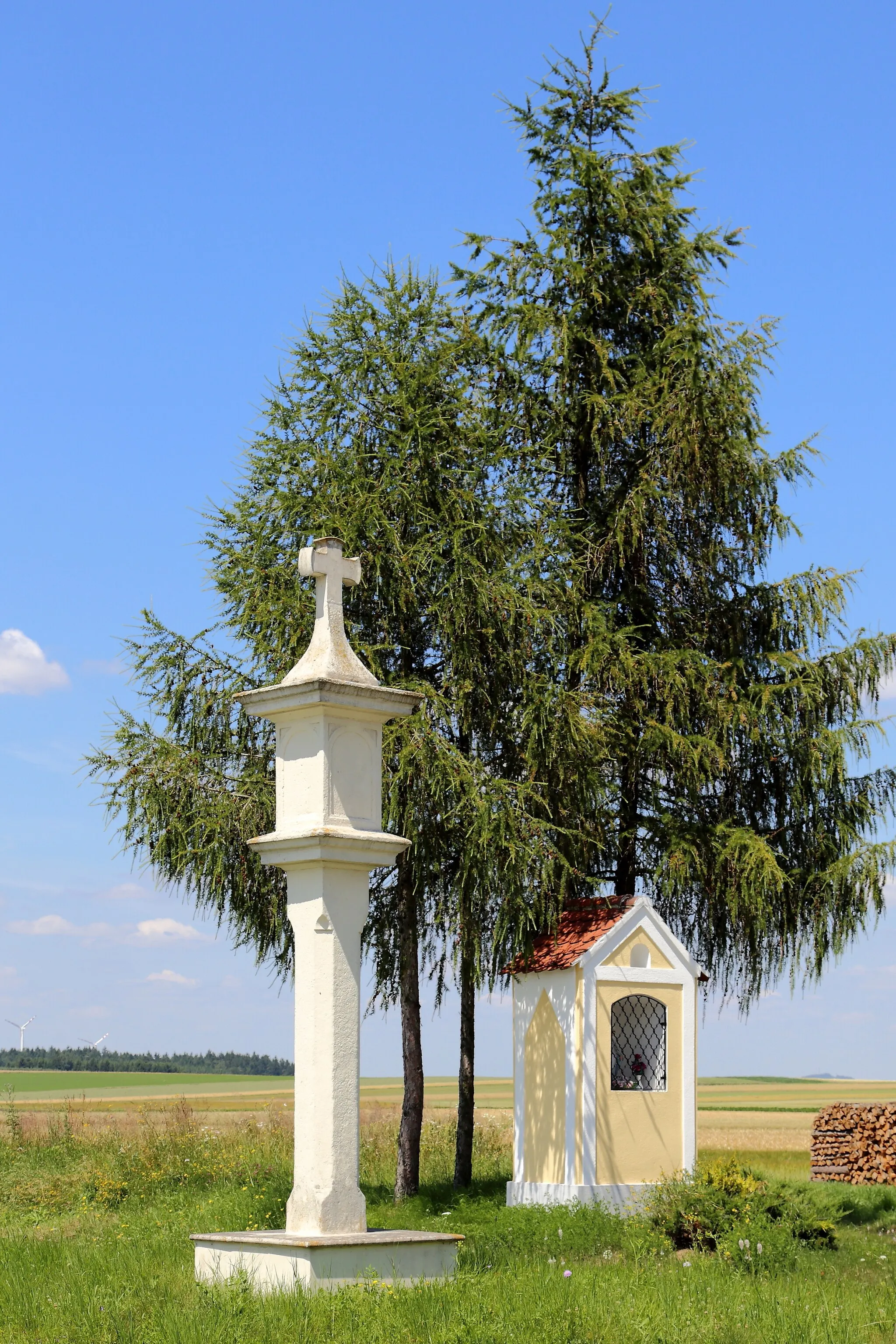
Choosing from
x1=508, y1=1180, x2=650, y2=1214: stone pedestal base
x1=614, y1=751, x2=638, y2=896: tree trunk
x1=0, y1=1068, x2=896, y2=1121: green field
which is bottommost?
x1=0, y1=1068, x2=896, y2=1121: green field

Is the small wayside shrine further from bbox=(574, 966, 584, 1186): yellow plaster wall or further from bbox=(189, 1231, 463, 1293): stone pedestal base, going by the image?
bbox=(189, 1231, 463, 1293): stone pedestal base

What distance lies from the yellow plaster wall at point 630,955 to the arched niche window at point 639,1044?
408mm

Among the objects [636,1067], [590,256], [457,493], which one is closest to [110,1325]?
[636,1067]

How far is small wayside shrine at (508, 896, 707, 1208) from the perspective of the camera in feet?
58.4

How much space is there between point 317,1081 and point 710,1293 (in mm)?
3407

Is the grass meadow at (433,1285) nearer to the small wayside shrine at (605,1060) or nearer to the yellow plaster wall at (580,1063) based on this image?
the small wayside shrine at (605,1060)

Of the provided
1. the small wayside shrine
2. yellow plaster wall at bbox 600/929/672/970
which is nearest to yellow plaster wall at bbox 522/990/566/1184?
the small wayside shrine

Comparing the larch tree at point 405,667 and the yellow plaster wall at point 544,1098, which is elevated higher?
the larch tree at point 405,667

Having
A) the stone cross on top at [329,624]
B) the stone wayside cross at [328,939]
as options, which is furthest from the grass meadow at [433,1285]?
the stone cross on top at [329,624]

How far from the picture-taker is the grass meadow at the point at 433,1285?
31.8 feet

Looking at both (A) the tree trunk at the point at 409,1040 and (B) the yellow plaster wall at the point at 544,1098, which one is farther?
(A) the tree trunk at the point at 409,1040

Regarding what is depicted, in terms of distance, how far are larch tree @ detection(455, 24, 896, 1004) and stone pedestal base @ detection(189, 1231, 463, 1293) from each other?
9.02 meters

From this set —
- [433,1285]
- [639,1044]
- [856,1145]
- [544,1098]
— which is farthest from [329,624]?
[856,1145]

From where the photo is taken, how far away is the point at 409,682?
1898 centimetres
